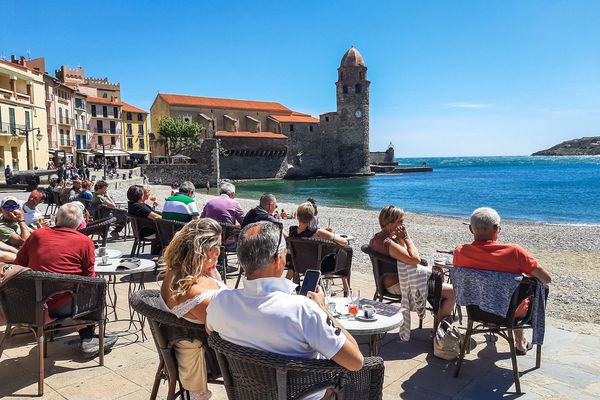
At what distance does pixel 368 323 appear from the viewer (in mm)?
2836

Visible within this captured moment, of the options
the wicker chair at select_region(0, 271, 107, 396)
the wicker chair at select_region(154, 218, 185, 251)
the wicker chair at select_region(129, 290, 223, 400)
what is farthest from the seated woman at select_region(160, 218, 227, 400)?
the wicker chair at select_region(154, 218, 185, 251)

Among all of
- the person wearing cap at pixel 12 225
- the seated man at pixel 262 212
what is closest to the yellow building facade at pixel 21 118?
the person wearing cap at pixel 12 225

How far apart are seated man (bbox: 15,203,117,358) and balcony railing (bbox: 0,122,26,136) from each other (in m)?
30.0

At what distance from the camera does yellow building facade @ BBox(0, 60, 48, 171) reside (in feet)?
95.7

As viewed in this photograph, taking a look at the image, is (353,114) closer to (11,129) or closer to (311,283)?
(11,129)

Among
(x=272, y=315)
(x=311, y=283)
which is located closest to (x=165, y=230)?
(x=311, y=283)

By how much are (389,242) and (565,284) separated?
5.08 m

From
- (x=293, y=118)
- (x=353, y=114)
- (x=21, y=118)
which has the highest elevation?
(x=353, y=114)

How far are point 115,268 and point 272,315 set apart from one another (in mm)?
2468

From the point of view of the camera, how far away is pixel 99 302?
3352 mm

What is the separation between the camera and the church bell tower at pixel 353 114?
65.4 meters

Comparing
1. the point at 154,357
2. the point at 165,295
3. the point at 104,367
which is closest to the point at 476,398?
the point at 165,295

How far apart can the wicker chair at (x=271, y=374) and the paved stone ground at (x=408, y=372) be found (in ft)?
3.88

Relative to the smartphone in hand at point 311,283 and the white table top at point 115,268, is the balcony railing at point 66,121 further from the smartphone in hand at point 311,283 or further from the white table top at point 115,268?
the smartphone in hand at point 311,283
